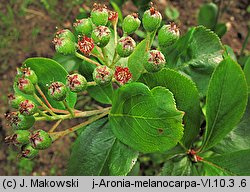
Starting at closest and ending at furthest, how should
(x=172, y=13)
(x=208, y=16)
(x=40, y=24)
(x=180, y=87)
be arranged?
(x=180, y=87), (x=208, y=16), (x=172, y=13), (x=40, y=24)

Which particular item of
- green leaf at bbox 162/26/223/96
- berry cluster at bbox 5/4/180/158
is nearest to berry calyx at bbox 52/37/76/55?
berry cluster at bbox 5/4/180/158

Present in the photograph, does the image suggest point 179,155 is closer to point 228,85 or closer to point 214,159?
point 214,159

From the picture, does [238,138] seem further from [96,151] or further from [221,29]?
[221,29]

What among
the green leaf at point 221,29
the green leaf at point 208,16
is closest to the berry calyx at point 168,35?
the green leaf at point 221,29

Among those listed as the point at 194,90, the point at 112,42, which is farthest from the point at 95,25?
the point at 194,90

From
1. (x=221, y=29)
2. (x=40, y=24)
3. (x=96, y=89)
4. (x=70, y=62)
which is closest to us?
(x=96, y=89)

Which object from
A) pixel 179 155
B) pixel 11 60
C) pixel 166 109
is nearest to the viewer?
pixel 166 109

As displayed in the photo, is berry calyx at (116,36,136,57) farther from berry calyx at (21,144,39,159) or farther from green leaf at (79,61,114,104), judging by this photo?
berry calyx at (21,144,39,159)

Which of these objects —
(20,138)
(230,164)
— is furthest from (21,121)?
(230,164)
